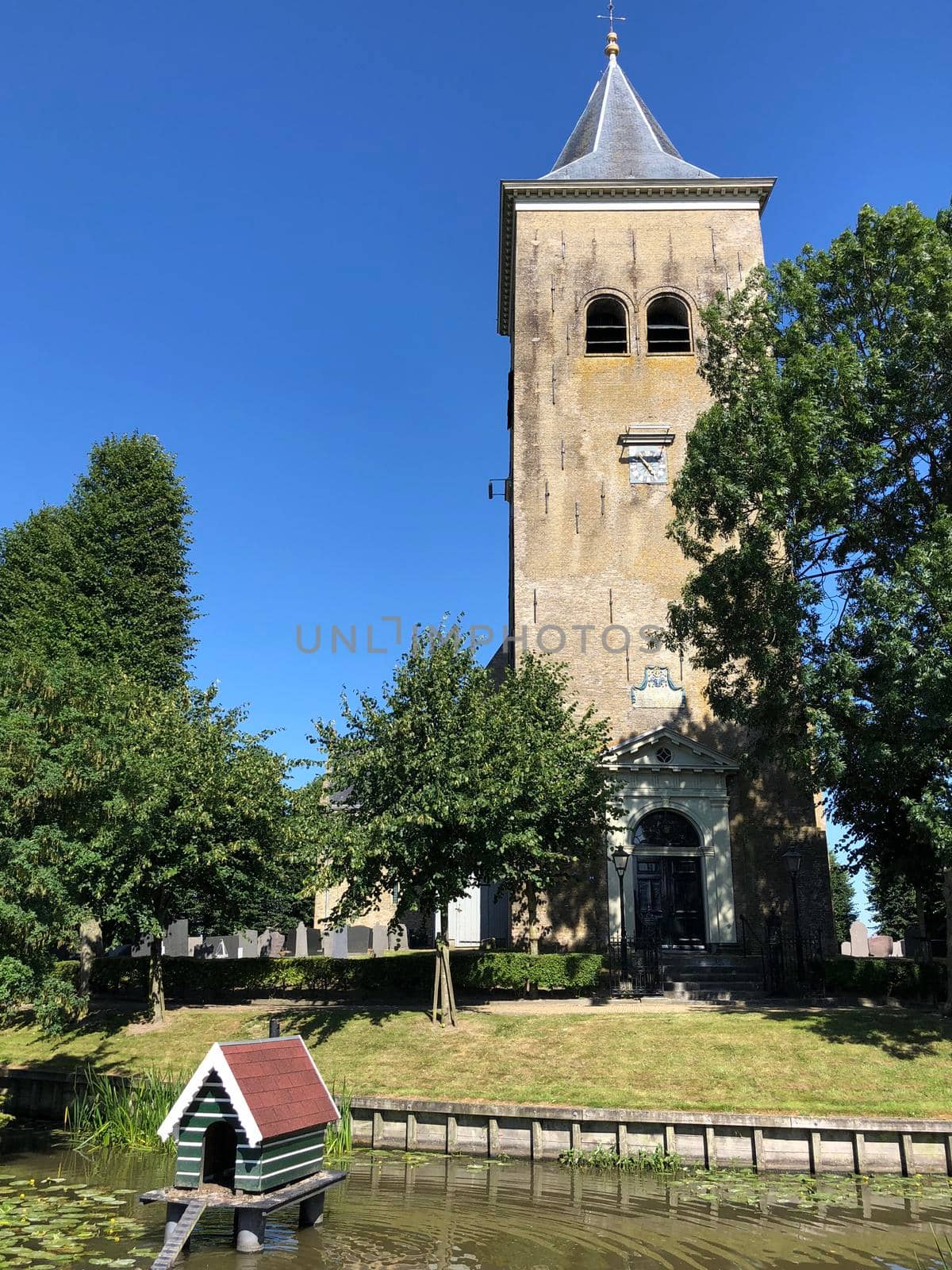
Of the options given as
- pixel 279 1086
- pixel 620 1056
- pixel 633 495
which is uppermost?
pixel 633 495

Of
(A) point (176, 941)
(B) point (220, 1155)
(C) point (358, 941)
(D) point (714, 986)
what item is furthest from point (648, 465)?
(B) point (220, 1155)

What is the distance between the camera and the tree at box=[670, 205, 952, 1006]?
50.3 ft

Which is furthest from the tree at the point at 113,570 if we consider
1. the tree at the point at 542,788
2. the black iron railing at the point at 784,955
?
the black iron railing at the point at 784,955

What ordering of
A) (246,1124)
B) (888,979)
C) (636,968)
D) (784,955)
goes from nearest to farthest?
(246,1124) → (888,979) → (784,955) → (636,968)

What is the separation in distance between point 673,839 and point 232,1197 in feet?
56.4

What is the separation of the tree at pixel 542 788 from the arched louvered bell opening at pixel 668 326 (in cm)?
1098

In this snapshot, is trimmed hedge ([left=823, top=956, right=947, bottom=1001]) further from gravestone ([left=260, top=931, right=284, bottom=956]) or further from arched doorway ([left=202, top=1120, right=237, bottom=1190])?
gravestone ([left=260, top=931, right=284, bottom=956])

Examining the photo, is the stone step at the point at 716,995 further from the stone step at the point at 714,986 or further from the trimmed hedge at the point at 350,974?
the trimmed hedge at the point at 350,974

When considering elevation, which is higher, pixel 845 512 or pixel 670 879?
pixel 845 512

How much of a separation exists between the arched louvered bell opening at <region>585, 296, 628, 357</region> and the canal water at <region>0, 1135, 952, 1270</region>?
22.7m

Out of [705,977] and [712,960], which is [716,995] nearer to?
[705,977]

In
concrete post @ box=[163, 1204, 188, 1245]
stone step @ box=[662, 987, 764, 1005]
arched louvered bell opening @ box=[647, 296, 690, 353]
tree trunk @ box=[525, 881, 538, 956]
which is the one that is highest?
arched louvered bell opening @ box=[647, 296, 690, 353]

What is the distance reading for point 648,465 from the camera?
2752 centimetres

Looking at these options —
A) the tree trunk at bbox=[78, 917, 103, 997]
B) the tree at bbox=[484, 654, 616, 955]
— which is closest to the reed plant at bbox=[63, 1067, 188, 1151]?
the tree at bbox=[484, 654, 616, 955]
